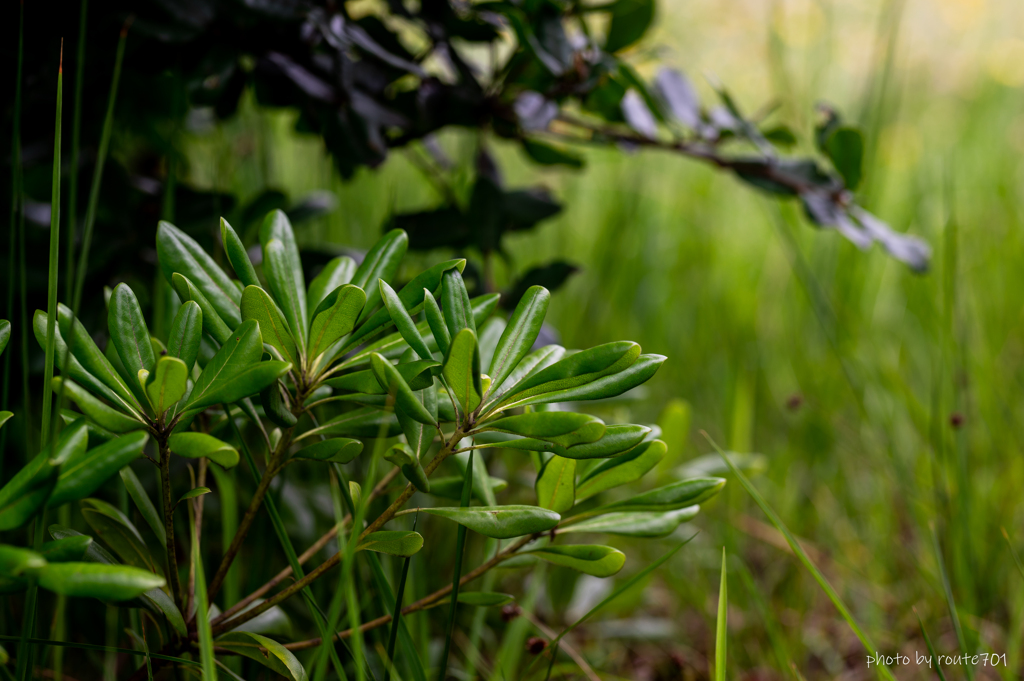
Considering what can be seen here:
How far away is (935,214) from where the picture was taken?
204 cm

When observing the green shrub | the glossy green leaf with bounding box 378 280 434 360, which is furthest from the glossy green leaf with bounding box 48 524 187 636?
the glossy green leaf with bounding box 378 280 434 360

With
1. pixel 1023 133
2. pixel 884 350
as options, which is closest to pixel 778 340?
pixel 884 350

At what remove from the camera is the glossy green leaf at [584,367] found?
A: 0.36 m

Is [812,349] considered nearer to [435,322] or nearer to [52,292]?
[435,322]

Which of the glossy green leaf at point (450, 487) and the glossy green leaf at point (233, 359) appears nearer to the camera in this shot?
the glossy green leaf at point (233, 359)

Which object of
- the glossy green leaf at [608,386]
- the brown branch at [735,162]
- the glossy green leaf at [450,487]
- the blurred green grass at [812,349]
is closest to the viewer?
the glossy green leaf at [608,386]

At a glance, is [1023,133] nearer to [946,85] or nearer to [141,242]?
[946,85]

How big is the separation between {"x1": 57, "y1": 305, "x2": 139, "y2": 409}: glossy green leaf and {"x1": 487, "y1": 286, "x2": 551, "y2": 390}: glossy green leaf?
7.7 inches

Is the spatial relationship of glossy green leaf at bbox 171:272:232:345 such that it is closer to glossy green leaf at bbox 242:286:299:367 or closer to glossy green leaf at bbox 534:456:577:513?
glossy green leaf at bbox 242:286:299:367

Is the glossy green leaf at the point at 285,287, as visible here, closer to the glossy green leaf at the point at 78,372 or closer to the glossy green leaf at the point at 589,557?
the glossy green leaf at the point at 78,372

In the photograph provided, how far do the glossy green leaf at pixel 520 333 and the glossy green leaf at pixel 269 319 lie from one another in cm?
12

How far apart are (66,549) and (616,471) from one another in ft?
1.04

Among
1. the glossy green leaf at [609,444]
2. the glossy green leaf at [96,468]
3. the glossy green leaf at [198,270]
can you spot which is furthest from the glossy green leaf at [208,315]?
the glossy green leaf at [609,444]

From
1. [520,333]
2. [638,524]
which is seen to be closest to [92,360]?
[520,333]
